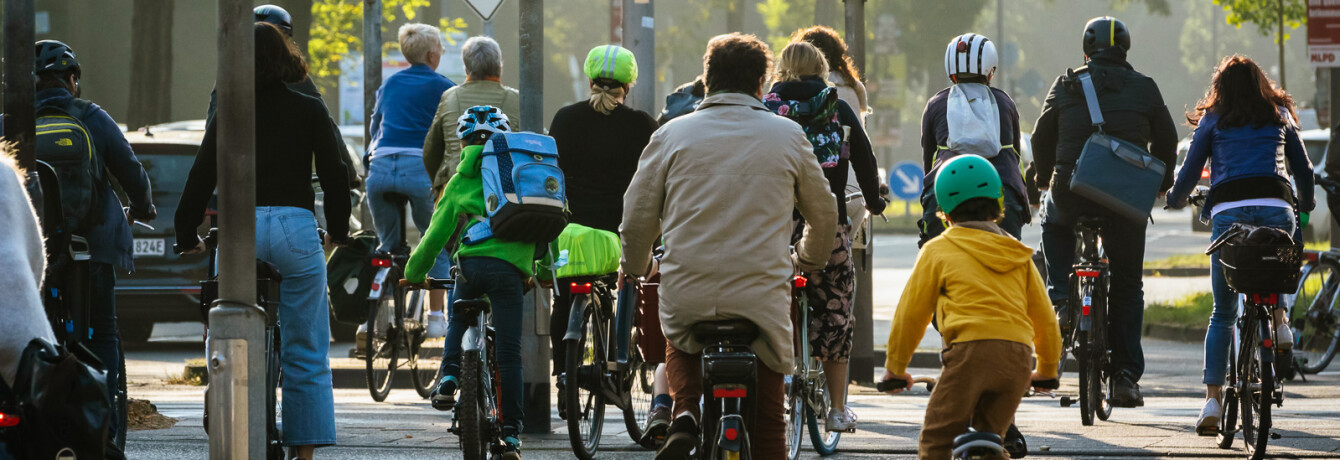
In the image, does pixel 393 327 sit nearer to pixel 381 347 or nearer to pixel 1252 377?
pixel 381 347

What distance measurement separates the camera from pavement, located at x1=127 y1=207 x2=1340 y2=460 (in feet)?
26.4

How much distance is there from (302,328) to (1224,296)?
4.25 meters

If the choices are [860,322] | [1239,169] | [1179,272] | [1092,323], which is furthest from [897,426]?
[1179,272]

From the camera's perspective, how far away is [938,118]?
29.3ft

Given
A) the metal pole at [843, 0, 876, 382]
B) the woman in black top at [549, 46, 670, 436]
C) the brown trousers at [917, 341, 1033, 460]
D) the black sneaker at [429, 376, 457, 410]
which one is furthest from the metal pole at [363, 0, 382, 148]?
the brown trousers at [917, 341, 1033, 460]

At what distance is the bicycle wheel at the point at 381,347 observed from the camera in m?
10.6

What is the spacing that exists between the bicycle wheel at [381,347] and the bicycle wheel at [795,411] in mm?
3473

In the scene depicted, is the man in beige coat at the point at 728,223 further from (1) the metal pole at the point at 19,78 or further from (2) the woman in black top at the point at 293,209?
(1) the metal pole at the point at 19,78

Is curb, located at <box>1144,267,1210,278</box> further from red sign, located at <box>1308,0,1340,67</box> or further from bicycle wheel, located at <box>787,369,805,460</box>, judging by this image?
bicycle wheel, located at <box>787,369,805,460</box>

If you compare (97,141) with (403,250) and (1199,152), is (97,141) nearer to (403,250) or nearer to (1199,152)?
(403,250)

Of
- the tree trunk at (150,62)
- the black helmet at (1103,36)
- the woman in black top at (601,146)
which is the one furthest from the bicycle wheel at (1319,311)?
the tree trunk at (150,62)

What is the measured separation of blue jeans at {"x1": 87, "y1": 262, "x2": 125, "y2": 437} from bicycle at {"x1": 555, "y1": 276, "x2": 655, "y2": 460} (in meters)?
1.81

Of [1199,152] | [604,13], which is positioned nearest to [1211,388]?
[1199,152]

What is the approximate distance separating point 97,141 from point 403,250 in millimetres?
3567
